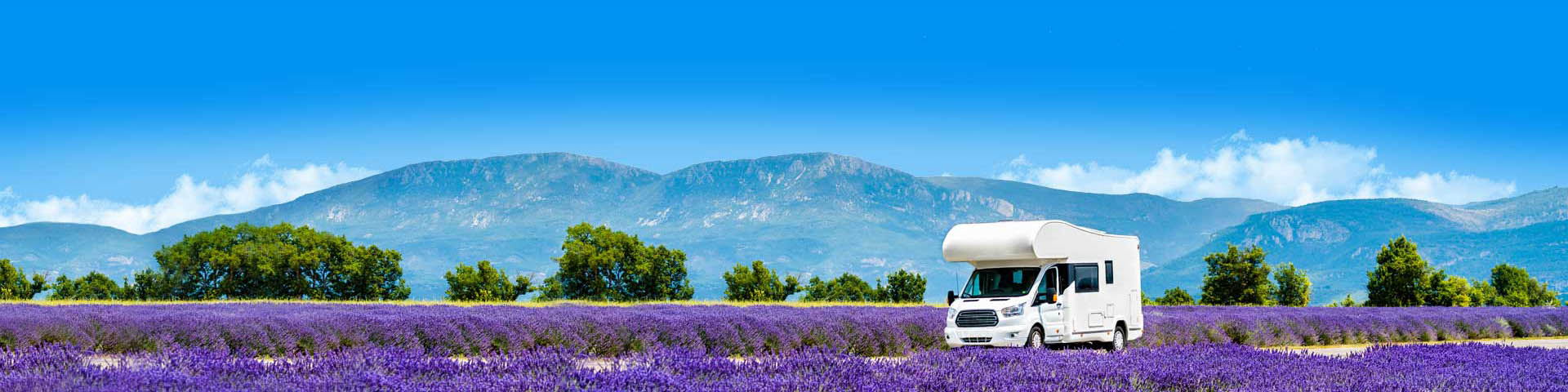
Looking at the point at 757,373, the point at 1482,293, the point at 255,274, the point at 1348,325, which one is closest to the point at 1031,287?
the point at 757,373

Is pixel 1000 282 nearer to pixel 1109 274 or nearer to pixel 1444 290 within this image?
pixel 1109 274

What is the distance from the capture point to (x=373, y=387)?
6672mm

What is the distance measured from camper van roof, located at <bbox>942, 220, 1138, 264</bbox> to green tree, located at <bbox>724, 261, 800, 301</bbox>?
2067 centimetres

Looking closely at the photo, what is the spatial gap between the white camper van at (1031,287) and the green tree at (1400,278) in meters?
27.7

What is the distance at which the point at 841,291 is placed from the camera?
41344 millimetres

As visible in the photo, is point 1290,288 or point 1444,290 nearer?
point 1444,290

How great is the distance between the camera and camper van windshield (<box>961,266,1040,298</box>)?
52.6 ft

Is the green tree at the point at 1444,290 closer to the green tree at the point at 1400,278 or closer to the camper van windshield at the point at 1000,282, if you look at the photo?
the green tree at the point at 1400,278

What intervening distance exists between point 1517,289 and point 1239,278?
14.9 m

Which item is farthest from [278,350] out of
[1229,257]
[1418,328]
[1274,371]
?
[1229,257]

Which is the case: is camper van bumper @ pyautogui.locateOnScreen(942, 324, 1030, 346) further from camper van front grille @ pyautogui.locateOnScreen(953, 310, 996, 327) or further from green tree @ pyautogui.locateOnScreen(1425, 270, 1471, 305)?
green tree @ pyautogui.locateOnScreen(1425, 270, 1471, 305)

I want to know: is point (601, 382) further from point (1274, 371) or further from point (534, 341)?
point (534, 341)

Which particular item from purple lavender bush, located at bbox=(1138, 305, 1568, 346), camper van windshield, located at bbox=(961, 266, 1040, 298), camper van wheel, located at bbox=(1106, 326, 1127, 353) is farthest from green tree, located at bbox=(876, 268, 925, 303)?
camper van windshield, located at bbox=(961, 266, 1040, 298)

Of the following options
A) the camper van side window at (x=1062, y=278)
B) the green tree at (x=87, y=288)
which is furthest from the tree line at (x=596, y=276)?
the camper van side window at (x=1062, y=278)
